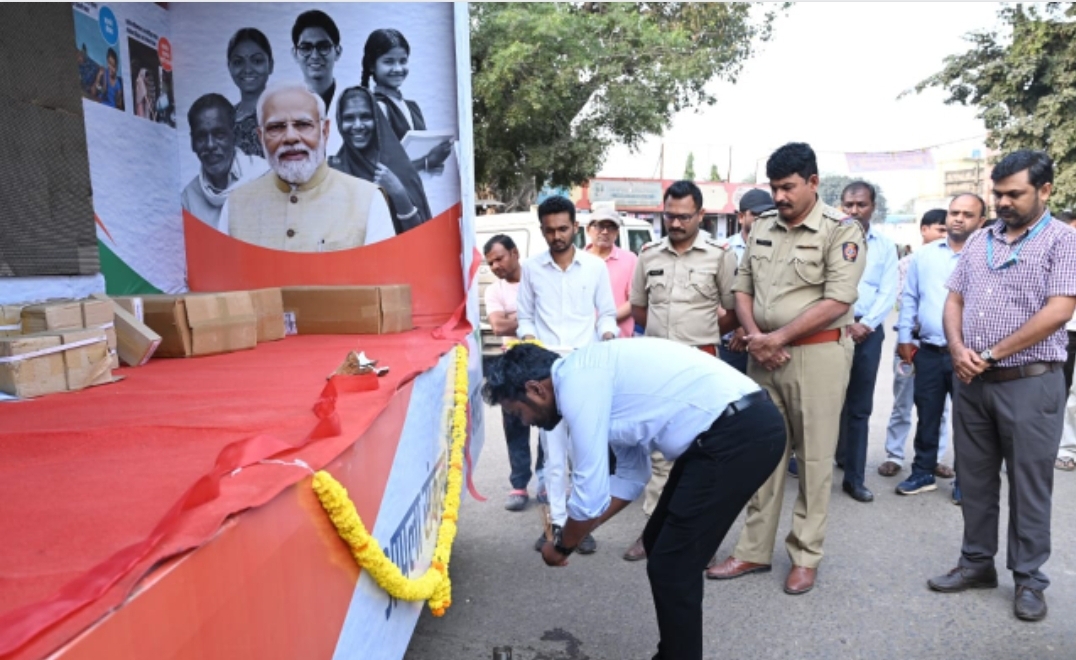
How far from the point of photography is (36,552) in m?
1.00

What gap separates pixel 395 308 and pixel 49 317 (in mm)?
1362

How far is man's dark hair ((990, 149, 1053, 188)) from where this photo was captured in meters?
2.59

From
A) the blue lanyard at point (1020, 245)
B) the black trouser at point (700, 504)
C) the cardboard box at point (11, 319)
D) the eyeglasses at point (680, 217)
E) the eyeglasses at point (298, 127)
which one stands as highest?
the eyeglasses at point (298, 127)

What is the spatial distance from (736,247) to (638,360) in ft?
9.66

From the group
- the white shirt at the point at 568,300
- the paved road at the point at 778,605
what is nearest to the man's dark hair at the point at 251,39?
the white shirt at the point at 568,300

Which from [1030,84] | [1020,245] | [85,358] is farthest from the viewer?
[1030,84]

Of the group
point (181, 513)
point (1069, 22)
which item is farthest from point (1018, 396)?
point (1069, 22)

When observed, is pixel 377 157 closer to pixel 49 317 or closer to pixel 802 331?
pixel 49 317

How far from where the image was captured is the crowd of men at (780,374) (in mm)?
2033

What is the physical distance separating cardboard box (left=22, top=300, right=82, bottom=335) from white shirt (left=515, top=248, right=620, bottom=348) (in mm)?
1923

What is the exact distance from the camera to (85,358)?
2250 mm

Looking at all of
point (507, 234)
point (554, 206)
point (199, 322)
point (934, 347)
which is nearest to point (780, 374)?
point (554, 206)

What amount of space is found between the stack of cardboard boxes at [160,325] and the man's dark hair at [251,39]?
47.0 inches

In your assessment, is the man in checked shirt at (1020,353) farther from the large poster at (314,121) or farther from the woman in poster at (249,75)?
the woman in poster at (249,75)
